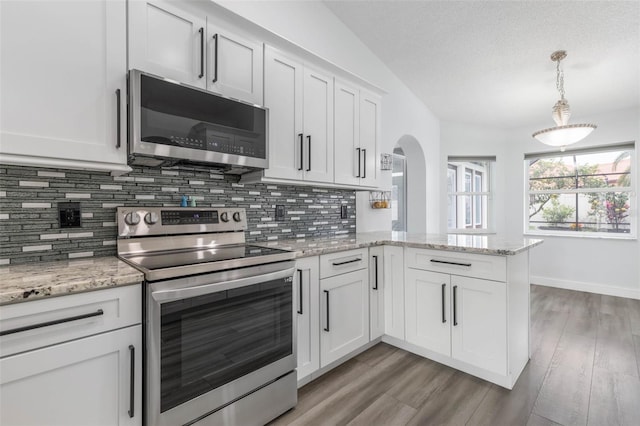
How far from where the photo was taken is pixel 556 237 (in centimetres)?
470

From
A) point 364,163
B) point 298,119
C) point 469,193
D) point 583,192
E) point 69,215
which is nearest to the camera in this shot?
point 69,215

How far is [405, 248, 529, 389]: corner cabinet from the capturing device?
196 cm

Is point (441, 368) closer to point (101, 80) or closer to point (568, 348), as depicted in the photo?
point (568, 348)

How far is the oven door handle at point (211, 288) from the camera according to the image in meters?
1.24

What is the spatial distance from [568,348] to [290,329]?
2417 mm

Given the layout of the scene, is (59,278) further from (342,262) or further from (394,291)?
(394,291)

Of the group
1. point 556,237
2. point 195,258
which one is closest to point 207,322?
point 195,258

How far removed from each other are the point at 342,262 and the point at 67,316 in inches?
59.8

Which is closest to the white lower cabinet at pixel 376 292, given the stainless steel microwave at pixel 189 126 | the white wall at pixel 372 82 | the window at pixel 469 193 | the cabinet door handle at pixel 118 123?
the white wall at pixel 372 82

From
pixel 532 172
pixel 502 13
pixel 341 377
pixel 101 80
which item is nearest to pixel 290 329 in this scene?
pixel 341 377

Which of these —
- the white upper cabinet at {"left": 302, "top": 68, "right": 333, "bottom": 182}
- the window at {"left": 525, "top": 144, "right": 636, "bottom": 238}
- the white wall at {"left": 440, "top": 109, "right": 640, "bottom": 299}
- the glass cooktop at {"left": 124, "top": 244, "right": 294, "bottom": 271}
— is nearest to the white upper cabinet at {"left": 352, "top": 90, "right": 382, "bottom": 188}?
the white upper cabinet at {"left": 302, "top": 68, "right": 333, "bottom": 182}

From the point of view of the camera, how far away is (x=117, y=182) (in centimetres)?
169

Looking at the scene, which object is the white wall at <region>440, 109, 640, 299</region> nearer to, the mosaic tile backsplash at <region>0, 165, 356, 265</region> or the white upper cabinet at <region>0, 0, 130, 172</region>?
the mosaic tile backsplash at <region>0, 165, 356, 265</region>

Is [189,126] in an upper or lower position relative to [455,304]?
upper
